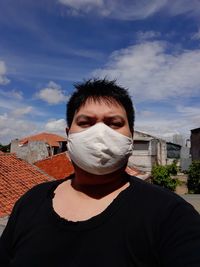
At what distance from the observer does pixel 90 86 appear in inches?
76.9

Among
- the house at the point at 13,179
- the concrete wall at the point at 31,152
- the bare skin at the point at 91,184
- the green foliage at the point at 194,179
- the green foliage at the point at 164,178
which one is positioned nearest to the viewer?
the bare skin at the point at 91,184

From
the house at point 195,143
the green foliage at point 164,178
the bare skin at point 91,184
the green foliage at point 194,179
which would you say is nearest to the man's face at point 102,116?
the bare skin at point 91,184

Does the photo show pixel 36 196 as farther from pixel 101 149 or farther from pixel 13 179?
pixel 13 179

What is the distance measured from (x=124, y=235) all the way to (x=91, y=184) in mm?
371

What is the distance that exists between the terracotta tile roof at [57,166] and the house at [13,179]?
7.56ft

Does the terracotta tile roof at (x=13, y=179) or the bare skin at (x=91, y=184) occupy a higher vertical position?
the bare skin at (x=91, y=184)

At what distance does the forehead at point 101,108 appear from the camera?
179 cm

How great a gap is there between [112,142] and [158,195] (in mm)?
351

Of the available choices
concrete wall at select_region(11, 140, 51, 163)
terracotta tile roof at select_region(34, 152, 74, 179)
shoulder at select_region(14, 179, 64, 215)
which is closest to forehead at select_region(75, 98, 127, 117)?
shoulder at select_region(14, 179, 64, 215)

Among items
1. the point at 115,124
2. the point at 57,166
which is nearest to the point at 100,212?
the point at 115,124

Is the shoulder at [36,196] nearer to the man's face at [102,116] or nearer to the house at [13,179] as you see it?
the man's face at [102,116]

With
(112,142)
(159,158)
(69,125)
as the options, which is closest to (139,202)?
(112,142)

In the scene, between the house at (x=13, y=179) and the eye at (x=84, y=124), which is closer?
the eye at (x=84, y=124)

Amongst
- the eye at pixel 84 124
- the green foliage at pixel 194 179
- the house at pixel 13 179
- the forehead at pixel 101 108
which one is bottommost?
the green foliage at pixel 194 179
